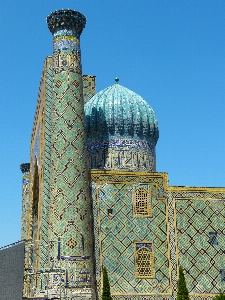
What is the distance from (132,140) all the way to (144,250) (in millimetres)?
4088

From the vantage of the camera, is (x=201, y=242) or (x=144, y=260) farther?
(x=201, y=242)

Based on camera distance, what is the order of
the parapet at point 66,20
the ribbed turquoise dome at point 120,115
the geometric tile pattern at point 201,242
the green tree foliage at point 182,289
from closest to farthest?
the green tree foliage at point 182,289
the geometric tile pattern at point 201,242
the parapet at point 66,20
the ribbed turquoise dome at point 120,115

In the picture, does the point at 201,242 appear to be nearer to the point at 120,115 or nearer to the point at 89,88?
the point at 120,115

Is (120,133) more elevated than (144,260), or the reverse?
(120,133)

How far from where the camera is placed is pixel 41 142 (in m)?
13.1

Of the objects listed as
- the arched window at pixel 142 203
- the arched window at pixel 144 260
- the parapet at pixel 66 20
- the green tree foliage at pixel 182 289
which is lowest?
the green tree foliage at pixel 182 289

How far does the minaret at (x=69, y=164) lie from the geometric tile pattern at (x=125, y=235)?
0.49m

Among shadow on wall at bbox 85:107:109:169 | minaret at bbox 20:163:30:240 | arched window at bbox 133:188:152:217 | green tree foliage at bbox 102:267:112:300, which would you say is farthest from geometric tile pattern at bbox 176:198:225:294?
minaret at bbox 20:163:30:240

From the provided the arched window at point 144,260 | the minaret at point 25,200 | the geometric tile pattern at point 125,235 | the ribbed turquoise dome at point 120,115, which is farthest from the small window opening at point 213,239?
the minaret at point 25,200

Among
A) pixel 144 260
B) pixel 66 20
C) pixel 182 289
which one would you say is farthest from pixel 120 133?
pixel 182 289

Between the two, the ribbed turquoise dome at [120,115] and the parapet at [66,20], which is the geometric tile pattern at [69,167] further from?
the ribbed turquoise dome at [120,115]

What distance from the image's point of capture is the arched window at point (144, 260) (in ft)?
39.8

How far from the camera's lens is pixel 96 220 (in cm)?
1224

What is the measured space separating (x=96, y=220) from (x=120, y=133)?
3821mm
